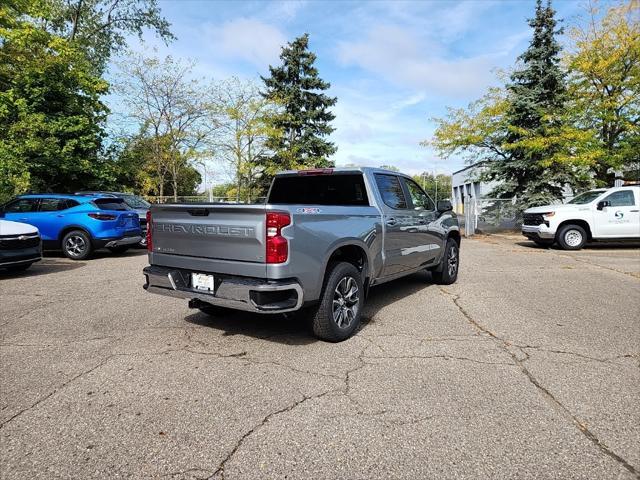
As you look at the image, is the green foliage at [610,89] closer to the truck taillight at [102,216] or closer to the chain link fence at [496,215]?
the chain link fence at [496,215]

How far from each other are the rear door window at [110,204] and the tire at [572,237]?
41.1ft

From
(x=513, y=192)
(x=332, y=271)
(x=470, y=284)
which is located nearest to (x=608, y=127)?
(x=513, y=192)

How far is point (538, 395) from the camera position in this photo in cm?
319

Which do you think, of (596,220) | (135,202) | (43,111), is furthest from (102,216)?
(596,220)

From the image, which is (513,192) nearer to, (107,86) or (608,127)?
(608,127)

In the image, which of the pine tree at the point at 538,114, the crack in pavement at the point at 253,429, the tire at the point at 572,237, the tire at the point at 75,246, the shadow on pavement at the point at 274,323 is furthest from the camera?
the pine tree at the point at 538,114

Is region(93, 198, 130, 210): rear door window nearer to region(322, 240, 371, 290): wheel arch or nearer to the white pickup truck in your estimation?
region(322, 240, 371, 290): wheel arch

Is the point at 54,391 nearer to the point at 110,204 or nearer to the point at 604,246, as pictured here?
the point at 110,204

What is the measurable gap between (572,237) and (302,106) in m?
20.0

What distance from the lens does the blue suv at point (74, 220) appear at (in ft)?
33.7

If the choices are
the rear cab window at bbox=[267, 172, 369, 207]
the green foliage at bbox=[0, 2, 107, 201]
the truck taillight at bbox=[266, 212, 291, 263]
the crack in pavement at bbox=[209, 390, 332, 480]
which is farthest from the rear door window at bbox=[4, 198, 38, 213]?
the crack in pavement at bbox=[209, 390, 332, 480]


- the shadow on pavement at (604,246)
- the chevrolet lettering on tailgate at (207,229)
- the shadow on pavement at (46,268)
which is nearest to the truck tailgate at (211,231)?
the chevrolet lettering on tailgate at (207,229)

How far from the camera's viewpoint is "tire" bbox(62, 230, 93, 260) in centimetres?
1035

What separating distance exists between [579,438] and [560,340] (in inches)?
81.0
